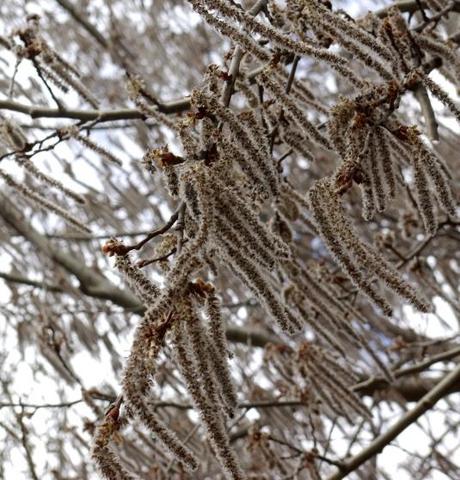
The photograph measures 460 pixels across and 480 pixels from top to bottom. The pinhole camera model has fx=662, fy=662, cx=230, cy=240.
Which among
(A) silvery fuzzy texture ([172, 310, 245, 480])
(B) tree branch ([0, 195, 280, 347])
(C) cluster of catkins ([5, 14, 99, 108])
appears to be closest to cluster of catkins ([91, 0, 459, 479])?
(A) silvery fuzzy texture ([172, 310, 245, 480])

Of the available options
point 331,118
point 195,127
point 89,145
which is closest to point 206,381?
point 195,127

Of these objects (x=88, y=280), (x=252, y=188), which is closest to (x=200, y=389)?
(x=252, y=188)

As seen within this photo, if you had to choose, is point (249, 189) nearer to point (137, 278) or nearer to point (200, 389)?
point (137, 278)

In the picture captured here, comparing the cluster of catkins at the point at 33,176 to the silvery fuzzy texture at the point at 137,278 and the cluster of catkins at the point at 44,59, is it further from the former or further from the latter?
the silvery fuzzy texture at the point at 137,278

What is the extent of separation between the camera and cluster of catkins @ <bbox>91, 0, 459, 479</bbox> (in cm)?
131

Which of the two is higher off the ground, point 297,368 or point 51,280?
point 51,280

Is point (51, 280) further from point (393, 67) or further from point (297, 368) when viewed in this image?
point (393, 67)

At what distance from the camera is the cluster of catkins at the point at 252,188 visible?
1.31 m

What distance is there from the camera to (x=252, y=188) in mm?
1739

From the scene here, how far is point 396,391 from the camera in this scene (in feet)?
15.0

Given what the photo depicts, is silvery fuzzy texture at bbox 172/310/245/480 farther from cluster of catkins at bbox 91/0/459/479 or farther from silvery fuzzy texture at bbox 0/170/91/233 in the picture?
silvery fuzzy texture at bbox 0/170/91/233

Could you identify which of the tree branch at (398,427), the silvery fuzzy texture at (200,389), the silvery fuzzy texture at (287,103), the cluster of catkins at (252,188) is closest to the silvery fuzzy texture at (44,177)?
the cluster of catkins at (252,188)

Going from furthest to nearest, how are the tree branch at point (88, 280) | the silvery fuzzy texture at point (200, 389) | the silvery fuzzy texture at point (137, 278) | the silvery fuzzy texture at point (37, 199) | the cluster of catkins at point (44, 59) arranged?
the tree branch at point (88, 280) → the cluster of catkins at point (44, 59) → the silvery fuzzy texture at point (37, 199) → the silvery fuzzy texture at point (137, 278) → the silvery fuzzy texture at point (200, 389)

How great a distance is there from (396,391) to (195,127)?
339 cm
